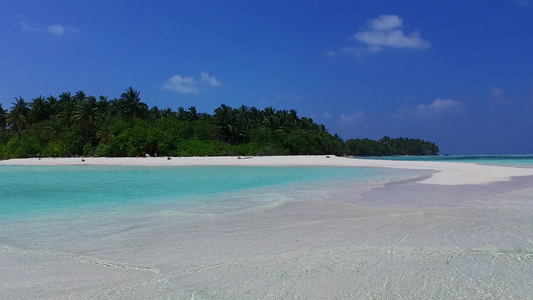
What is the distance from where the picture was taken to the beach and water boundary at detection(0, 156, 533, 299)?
10.2 feet

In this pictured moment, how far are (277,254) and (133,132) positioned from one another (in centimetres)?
4542

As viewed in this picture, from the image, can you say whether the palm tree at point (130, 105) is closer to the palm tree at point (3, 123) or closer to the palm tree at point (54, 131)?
the palm tree at point (54, 131)

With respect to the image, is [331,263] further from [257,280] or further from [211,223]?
[211,223]

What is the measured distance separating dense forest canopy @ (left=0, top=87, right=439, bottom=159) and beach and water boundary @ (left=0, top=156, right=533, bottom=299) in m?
42.1

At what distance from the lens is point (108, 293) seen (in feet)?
10.1

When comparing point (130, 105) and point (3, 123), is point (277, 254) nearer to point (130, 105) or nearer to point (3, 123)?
point (130, 105)

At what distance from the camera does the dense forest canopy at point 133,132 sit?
157 ft

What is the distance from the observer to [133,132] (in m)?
46.5

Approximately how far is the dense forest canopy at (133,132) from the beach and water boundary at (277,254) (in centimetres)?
4210

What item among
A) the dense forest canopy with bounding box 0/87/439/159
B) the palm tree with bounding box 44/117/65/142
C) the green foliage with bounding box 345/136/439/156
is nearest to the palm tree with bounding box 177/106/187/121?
the dense forest canopy with bounding box 0/87/439/159

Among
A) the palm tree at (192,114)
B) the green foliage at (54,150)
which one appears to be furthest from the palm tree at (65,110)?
the palm tree at (192,114)

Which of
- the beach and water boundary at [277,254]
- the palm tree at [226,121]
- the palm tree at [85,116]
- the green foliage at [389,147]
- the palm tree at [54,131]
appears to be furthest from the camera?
the green foliage at [389,147]

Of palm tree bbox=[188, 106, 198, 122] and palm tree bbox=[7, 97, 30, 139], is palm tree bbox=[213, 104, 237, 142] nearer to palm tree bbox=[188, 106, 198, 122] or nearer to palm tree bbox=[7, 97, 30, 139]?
palm tree bbox=[188, 106, 198, 122]

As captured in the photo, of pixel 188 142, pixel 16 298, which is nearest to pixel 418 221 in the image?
pixel 16 298
